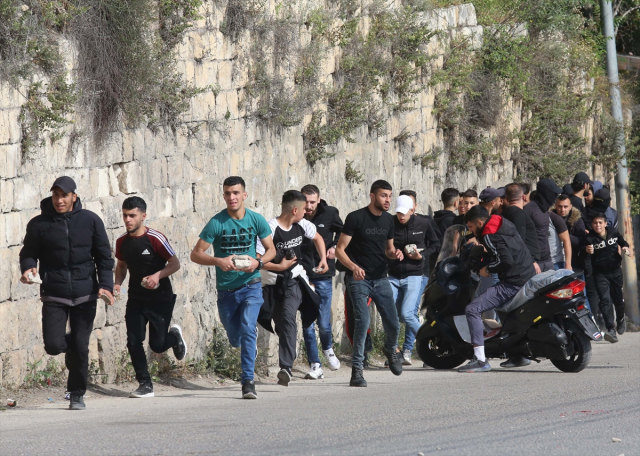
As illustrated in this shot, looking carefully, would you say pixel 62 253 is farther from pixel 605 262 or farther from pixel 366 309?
pixel 605 262

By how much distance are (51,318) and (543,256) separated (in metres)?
6.59

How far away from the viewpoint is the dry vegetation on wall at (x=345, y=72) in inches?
341

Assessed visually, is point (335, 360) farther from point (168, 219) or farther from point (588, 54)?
point (588, 54)

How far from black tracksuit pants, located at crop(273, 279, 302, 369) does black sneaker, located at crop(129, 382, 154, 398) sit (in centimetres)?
124

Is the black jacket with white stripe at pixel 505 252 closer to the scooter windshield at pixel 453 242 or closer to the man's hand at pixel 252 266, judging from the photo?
Result: the scooter windshield at pixel 453 242

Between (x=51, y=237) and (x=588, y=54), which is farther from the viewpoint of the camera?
(x=588, y=54)

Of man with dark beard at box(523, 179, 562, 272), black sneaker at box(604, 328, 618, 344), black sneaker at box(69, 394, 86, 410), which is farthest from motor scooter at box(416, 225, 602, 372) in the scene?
black sneaker at box(69, 394, 86, 410)

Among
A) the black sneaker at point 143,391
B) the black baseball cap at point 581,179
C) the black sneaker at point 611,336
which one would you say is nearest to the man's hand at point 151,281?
the black sneaker at point 143,391

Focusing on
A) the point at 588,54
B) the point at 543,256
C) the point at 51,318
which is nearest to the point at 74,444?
the point at 51,318

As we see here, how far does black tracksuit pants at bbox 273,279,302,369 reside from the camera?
908 centimetres

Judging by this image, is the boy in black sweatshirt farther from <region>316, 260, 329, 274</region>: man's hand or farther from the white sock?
<region>316, 260, 329, 274</region>: man's hand

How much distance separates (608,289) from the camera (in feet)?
44.8

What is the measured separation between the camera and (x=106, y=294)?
7605 millimetres

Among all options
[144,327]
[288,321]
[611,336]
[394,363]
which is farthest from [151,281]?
[611,336]
